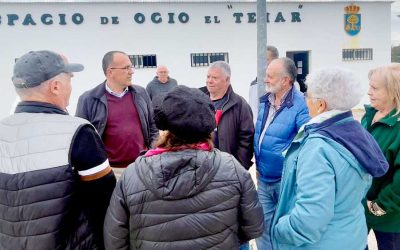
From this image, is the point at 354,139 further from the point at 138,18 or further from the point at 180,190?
the point at 138,18

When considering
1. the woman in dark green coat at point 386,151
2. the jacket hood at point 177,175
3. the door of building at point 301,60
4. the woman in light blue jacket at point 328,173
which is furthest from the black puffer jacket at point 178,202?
the door of building at point 301,60

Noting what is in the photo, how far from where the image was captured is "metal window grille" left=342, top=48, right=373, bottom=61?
521 inches

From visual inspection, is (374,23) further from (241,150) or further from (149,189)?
(149,189)

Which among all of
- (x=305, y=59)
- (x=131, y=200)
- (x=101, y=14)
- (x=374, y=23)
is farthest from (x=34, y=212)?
(x=374, y=23)

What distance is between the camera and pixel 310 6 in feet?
41.3

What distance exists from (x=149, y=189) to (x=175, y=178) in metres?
0.12

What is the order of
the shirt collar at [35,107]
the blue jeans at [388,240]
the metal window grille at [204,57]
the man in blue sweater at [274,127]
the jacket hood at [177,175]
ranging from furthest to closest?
the metal window grille at [204,57] < the man in blue sweater at [274,127] < the blue jeans at [388,240] < the shirt collar at [35,107] < the jacket hood at [177,175]

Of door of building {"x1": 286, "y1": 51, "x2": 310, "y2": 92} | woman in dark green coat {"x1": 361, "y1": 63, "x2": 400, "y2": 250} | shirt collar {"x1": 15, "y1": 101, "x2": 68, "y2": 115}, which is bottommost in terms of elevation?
woman in dark green coat {"x1": 361, "y1": 63, "x2": 400, "y2": 250}

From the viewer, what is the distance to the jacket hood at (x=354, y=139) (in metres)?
1.70

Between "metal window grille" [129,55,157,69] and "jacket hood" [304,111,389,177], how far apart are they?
10.2 m

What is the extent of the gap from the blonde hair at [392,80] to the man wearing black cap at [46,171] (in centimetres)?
177

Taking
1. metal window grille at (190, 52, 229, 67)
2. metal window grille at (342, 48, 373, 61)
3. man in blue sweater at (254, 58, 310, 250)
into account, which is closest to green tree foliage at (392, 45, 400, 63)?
metal window grille at (342, 48, 373, 61)

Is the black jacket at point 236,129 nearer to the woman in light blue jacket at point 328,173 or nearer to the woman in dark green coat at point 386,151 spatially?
the woman in dark green coat at point 386,151

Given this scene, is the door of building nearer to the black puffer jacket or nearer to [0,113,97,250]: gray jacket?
the black puffer jacket
